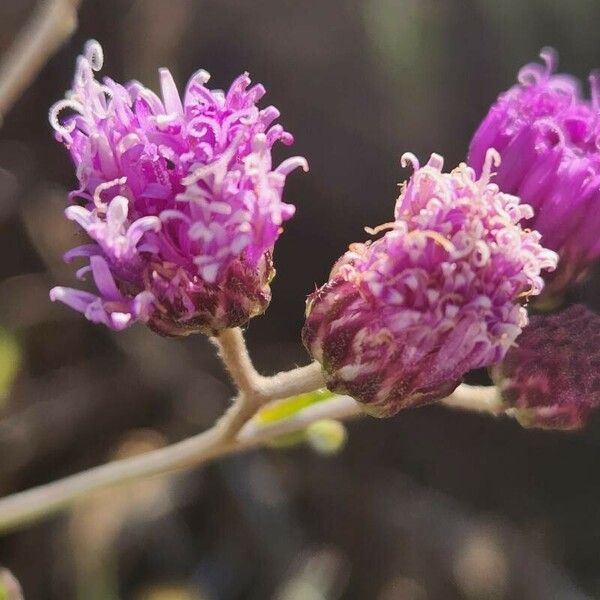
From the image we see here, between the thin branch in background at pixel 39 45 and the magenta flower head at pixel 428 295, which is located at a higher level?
the thin branch in background at pixel 39 45

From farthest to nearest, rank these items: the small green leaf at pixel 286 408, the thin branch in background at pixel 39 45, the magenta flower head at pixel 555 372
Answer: the thin branch in background at pixel 39 45 < the small green leaf at pixel 286 408 < the magenta flower head at pixel 555 372

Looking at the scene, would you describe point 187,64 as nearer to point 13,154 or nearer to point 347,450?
point 13,154

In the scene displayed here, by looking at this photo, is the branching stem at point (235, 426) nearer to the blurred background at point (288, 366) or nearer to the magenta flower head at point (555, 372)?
the magenta flower head at point (555, 372)

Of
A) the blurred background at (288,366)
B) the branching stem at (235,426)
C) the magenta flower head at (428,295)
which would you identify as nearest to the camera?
the magenta flower head at (428,295)

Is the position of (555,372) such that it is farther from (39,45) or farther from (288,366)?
(288,366)

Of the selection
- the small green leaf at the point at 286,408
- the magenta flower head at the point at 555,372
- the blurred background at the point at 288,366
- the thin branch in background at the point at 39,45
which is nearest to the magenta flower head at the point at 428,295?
the magenta flower head at the point at 555,372

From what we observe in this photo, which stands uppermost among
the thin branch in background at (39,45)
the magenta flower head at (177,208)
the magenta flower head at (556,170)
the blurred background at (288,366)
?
the thin branch in background at (39,45)

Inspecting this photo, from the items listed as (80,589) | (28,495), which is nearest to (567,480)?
(80,589)
